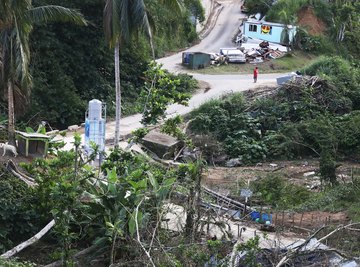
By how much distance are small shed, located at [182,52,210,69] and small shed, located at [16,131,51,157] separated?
75.0 ft

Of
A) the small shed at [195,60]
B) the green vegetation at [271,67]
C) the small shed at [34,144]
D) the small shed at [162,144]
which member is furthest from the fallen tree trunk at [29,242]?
the small shed at [195,60]

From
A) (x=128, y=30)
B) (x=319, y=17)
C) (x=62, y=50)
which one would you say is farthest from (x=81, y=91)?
(x=319, y=17)

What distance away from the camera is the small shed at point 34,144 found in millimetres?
19188

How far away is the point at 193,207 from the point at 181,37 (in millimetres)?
35078

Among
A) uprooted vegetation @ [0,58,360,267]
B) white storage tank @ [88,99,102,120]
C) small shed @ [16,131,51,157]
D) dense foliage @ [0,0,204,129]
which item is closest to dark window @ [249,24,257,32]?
dense foliage @ [0,0,204,129]

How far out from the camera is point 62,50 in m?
32.4

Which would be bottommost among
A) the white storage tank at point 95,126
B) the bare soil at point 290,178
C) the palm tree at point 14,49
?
the bare soil at point 290,178

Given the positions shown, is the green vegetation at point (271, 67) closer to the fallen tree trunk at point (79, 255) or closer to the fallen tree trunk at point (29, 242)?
the fallen tree trunk at point (29, 242)

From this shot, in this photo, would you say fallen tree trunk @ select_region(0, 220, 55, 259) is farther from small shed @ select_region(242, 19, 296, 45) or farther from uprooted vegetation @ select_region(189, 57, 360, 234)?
small shed @ select_region(242, 19, 296, 45)

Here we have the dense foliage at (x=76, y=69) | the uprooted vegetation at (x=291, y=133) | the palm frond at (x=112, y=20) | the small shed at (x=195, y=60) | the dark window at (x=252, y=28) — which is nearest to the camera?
the uprooted vegetation at (x=291, y=133)

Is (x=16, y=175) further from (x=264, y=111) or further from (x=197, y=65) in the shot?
(x=197, y=65)

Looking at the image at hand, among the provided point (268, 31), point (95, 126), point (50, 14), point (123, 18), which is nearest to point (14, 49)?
point (50, 14)

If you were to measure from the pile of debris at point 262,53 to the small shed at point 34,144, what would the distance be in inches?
1039

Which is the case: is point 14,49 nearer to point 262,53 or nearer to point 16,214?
point 16,214
